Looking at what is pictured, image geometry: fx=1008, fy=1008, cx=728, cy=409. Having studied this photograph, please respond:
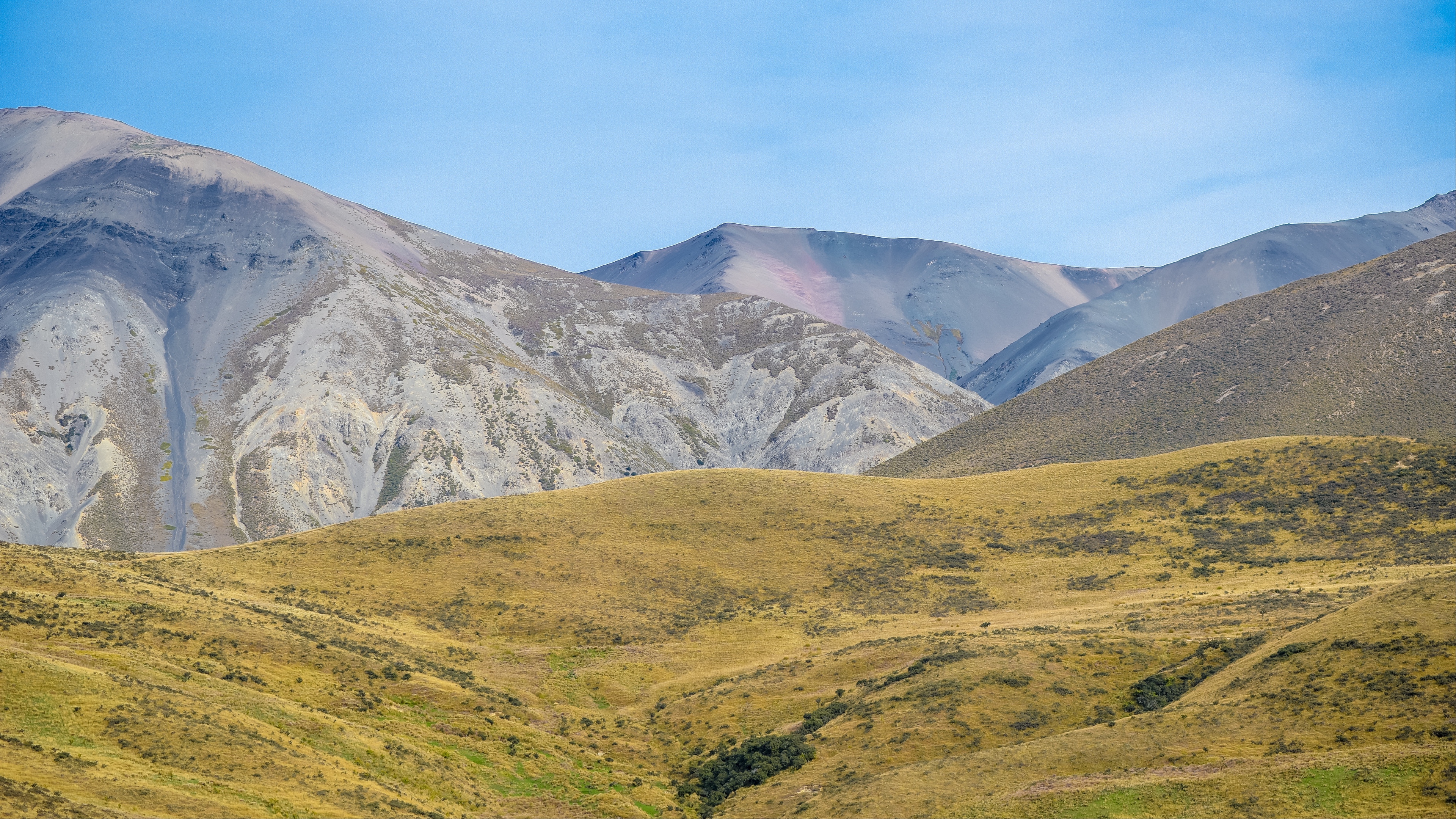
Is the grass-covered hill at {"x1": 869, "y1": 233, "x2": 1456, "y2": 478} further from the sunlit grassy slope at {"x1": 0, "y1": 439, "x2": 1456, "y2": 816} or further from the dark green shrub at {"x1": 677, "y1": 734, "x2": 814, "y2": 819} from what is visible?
the dark green shrub at {"x1": 677, "y1": 734, "x2": 814, "y2": 819}

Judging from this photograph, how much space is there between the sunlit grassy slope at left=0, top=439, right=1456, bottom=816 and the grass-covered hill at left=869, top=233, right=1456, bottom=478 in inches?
1856

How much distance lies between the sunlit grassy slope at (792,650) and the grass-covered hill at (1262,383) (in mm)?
47154

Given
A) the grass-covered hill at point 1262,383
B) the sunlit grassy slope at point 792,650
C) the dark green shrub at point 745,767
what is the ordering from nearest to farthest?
the sunlit grassy slope at point 792,650, the dark green shrub at point 745,767, the grass-covered hill at point 1262,383

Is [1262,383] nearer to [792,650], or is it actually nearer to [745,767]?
[792,650]

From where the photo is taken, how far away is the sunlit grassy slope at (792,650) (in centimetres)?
3594

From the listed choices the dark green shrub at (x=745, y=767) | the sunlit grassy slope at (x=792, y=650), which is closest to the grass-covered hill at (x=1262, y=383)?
the sunlit grassy slope at (x=792, y=650)

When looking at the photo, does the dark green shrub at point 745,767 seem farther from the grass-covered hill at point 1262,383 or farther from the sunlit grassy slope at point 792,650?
the grass-covered hill at point 1262,383

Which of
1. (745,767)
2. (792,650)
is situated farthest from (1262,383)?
(745,767)

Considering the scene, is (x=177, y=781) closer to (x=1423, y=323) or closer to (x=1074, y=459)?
(x=1074, y=459)

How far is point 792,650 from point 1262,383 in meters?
121

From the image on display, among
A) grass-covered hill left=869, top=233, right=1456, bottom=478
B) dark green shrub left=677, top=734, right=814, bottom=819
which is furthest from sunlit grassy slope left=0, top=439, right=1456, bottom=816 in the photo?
grass-covered hill left=869, top=233, right=1456, bottom=478

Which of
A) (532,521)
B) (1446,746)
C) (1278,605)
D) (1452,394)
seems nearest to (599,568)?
(532,521)

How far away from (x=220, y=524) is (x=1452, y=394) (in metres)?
208

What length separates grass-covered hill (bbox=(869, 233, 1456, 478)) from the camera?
140750mm
